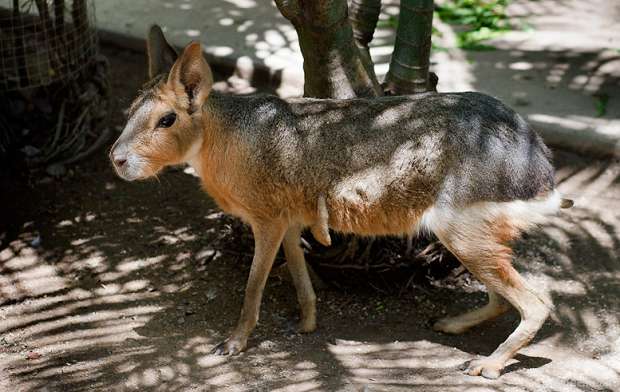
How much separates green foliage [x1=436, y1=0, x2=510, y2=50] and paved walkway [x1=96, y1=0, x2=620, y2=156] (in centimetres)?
11

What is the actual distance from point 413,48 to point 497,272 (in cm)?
145

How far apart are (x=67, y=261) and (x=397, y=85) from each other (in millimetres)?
2198

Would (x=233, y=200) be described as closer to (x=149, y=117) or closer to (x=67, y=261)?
(x=149, y=117)

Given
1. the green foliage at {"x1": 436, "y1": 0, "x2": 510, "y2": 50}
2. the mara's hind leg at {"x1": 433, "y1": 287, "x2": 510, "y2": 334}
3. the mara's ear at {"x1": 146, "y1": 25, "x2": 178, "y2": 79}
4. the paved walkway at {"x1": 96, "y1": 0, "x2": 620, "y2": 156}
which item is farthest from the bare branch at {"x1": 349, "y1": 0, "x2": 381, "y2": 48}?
the green foliage at {"x1": 436, "y1": 0, "x2": 510, "y2": 50}

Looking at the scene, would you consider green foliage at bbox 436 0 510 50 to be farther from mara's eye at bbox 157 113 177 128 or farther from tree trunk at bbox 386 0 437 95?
mara's eye at bbox 157 113 177 128

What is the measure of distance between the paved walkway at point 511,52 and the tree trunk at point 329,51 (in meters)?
1.88

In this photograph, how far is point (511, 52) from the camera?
284 inches

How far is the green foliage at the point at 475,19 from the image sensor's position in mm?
7445

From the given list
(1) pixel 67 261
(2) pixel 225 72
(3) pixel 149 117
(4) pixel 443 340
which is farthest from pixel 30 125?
(4) pixel 443 340

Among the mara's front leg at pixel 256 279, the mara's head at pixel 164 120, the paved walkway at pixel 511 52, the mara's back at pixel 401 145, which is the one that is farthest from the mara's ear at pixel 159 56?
the paved walkway at pixel 511 52

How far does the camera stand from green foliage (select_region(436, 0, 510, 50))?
745cm

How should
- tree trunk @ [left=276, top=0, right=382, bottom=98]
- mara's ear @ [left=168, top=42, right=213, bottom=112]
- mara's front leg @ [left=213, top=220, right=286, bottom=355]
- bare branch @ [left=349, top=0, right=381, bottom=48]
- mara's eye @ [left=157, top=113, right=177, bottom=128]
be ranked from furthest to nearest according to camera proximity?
bare branch @ [left=349, top=0, right=381, bottom=48] → tree trunk @ [left=276, top=0, right=382, bottom=98] → mara's front leg @ [left=213, top=220, right=286, bottom=355] → mara's eye @ [left=157, top=113, right=177, bottom=128] → mara's ear @ [left=168, top=42, right=213, bottom=112]

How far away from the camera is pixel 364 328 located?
4.51m

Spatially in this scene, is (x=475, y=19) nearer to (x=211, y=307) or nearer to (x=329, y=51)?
(x=329, y=51)
